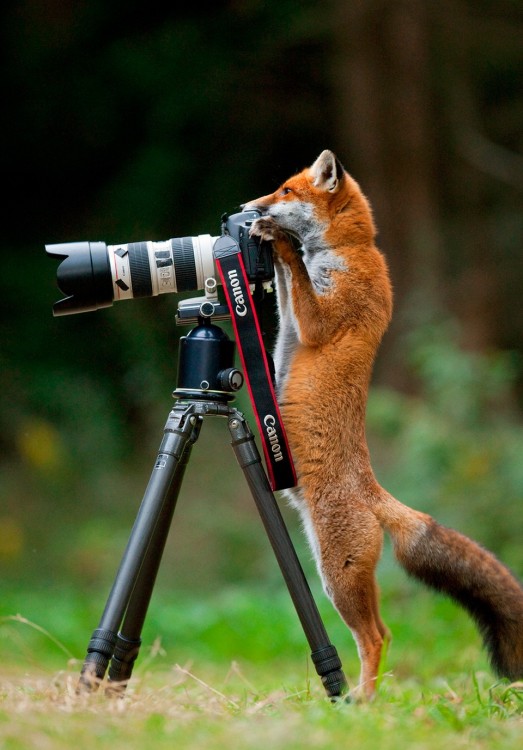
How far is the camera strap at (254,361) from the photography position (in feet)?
10.9

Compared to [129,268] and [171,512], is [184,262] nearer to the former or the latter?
[129,268]

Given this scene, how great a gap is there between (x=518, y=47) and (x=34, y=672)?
780 centimetres

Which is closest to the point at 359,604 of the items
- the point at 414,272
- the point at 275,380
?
the point at 275,380

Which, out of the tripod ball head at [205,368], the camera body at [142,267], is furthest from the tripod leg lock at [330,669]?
the camera body at [142,267]

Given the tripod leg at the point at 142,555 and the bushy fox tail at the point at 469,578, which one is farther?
the bushy fox tail at the point at 469,578

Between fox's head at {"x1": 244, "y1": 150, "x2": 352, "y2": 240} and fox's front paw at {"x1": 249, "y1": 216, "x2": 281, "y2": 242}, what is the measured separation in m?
0.36

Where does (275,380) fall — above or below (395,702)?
above

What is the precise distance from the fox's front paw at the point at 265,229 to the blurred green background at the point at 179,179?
4.62 metres

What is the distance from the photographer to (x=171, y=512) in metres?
3.45

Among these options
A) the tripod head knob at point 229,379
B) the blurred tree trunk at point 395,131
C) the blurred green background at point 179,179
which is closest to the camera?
the tripod head knob at point 229,379

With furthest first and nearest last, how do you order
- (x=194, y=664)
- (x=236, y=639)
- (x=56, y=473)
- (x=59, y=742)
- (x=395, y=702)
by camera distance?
(x=56, y=473) < (x=236, y=639) < (x=194, y=664) < (x=395, y=702) < (x=59, y=742)

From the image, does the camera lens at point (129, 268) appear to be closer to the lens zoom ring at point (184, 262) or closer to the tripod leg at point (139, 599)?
the lens zoom ring at point (184, 262)

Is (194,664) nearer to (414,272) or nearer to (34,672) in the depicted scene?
(34,672)

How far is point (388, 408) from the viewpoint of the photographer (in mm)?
6887
